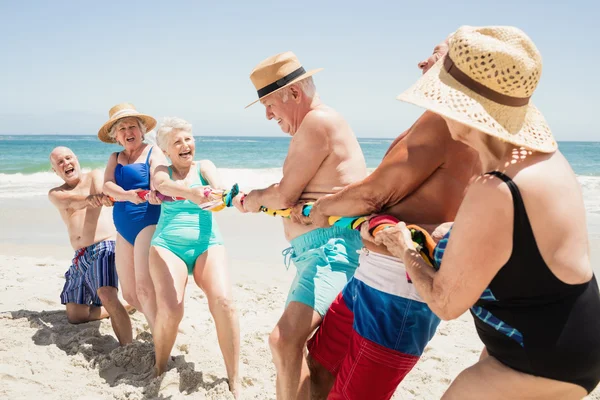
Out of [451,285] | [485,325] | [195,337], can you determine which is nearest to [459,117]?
[451,285]

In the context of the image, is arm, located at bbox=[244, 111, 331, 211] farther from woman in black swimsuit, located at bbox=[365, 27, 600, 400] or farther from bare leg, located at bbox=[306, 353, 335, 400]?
woman in black swimsuit, located at bbox=[365, 27, 600, 400]

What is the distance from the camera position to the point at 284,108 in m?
3.20

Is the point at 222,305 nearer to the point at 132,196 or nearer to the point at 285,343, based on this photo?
the point at 132,196

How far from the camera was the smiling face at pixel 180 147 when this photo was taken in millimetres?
4348

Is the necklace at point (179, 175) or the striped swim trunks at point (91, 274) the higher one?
the necklace at point (179, 175)

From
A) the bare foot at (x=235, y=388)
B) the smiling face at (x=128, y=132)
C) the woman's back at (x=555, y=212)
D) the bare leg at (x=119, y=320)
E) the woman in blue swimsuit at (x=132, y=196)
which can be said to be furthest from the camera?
the smiling face at (x=128, y=132)

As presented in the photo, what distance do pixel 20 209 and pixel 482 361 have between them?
12115 mm

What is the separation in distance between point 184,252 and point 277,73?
1752 mm

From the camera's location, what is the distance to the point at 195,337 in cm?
504

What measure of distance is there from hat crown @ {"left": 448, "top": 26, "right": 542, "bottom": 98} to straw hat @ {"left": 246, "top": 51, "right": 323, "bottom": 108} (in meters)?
1.43

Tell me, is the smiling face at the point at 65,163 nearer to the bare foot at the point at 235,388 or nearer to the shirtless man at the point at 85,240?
the shirtless man at the point at 85,240

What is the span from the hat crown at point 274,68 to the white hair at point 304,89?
Answer: 0.25ft

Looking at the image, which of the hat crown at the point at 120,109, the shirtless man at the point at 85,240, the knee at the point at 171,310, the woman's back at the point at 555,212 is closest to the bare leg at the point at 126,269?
the shirtless man at the point at 85,240

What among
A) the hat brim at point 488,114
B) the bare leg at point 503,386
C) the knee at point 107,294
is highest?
the hat brim at point 488,114
